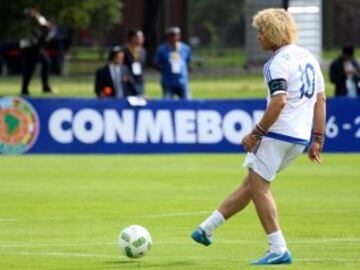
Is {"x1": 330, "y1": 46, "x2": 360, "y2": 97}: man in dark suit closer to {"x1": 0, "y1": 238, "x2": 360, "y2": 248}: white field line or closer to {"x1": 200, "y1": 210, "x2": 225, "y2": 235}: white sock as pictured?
{"x1": 0, "y1": 238, "x2": 360, "y2": 248}: white field line

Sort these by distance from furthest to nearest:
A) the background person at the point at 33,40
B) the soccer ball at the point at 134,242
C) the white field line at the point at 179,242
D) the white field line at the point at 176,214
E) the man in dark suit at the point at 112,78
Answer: the background person at the point at 33,40, the man in dark suit at the point at 112,78, the white field line at the point at 176,214, the white field line at the point at 179,242, the soccer ball at the point at 134,242

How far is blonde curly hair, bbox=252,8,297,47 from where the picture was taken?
1117cm

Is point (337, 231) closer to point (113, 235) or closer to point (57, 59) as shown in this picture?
point (113, 235)

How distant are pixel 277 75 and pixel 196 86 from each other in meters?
32.1

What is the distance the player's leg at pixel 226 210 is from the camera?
38.1 feet

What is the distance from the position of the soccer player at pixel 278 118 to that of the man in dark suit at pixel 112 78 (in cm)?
1600

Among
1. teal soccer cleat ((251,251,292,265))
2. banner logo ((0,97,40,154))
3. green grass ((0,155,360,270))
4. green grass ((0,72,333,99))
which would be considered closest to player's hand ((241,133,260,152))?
teal soccer cleat ((251,251,292,265))

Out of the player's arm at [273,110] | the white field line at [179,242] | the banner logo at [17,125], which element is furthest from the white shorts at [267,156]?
the banner logo at [17,125]

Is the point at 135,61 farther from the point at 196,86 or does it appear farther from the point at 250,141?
the point at 250,141

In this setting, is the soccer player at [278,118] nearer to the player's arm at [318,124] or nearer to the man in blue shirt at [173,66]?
the player's arm at [318,124]

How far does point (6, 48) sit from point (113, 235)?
3742cm

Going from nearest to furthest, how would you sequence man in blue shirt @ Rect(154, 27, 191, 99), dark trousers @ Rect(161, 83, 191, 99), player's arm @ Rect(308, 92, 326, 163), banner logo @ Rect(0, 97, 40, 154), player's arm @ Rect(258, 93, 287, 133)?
player's arm @ Rect(258, 93, 287, 133) < player's arm @ Rect(308, 92, 326, 163) < banner logo @ Rect(0, 97, 40, 154) < man in blue shirt @ Rect(154, 27, 191, 99) < dark trousers @ Rect(161, 83, 191, 99)

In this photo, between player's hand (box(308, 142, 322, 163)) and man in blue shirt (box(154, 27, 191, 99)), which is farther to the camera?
man in blue shirt (box(154, 27, 191, 99))

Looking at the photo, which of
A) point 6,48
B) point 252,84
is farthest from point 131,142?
point 6,48
